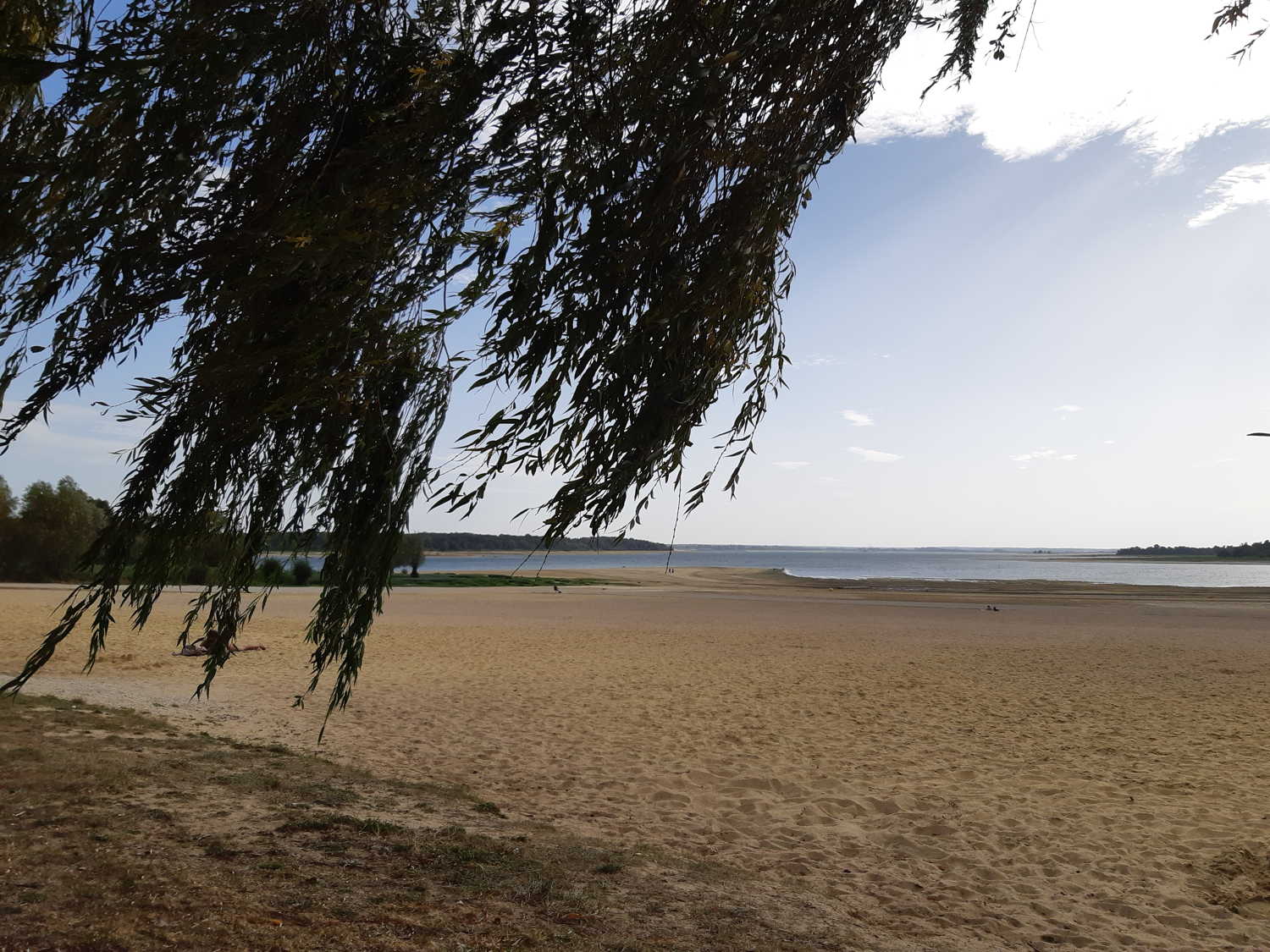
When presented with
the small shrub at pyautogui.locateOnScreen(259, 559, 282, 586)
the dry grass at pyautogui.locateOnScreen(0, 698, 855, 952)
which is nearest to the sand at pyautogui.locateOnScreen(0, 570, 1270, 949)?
the dry grass at pyautogui.locateOnScreen(0, 698, 855, 952)

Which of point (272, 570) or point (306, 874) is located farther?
point (306, 874)

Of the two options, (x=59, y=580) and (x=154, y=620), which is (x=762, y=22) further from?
(x=59, y=580)

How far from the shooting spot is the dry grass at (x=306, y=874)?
401cm

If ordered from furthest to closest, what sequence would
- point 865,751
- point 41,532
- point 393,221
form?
point 41,532
point 865,751
point 393,221

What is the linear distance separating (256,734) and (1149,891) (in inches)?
327

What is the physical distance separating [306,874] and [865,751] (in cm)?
629

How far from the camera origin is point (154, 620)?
21.4 meters

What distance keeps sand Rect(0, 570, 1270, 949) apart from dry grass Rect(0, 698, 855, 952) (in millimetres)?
716

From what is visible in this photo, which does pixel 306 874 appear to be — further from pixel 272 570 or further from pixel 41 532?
pixel 41 532

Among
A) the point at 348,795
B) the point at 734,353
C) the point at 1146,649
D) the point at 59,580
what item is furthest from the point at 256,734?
the point at 59,580

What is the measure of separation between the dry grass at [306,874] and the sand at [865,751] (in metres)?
0.72

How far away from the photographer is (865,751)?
30.0 ft

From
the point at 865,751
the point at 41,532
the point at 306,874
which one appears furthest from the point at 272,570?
the point at 41,532

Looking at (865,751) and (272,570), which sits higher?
(272,570)
